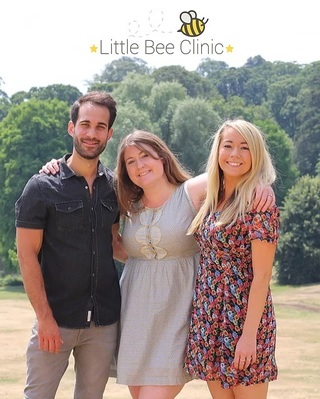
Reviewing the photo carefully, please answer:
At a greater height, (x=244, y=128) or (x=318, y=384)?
(x=244, y=128)

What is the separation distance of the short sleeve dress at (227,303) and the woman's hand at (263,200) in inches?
1.2

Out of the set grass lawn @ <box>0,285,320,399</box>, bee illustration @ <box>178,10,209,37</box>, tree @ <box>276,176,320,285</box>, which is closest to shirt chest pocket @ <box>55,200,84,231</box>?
grass lawn @ <box>0,285,320,399</box>

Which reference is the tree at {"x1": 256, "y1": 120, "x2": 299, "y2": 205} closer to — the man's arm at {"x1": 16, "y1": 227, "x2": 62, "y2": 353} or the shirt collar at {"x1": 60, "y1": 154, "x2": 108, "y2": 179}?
the shirt collar at {"x1": 60, "y1": 154, "x2": 108, "y2": 179}

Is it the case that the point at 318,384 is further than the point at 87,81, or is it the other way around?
the point at 87,81

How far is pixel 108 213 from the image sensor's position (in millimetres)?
4734

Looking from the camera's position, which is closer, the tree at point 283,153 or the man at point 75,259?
the man at point 75,259

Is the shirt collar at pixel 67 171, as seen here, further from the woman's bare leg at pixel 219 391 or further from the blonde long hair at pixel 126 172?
the woman's bare leg at pixel 219 391

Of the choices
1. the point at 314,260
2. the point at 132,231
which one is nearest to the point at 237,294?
the point at 132,231

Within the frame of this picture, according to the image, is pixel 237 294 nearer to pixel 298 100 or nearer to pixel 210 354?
pixel 210 354

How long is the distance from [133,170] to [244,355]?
3.91 feet

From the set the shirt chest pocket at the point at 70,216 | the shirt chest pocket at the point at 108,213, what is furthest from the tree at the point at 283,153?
the shirt chest pocket at the point at 70,216

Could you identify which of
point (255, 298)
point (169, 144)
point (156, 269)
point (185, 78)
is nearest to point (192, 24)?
point (169, 144)

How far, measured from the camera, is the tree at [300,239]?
37281 millimetres

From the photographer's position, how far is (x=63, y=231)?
4605 millimetres
